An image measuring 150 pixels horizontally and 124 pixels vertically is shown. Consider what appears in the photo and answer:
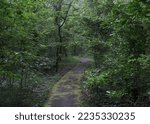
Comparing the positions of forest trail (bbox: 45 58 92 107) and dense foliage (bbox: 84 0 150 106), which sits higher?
dense foliage (bbox: 84 0 150 106)

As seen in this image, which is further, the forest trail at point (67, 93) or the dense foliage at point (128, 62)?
the forest trail at point (67, 93)

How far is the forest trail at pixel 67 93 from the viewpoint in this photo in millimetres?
15464

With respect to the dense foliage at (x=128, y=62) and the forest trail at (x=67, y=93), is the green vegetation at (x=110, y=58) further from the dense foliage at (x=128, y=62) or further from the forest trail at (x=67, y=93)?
the forest trail at (x=67, y=93)

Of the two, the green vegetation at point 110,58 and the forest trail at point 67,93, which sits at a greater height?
the green vegetation at point 110,58

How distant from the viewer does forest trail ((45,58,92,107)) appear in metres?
15.5

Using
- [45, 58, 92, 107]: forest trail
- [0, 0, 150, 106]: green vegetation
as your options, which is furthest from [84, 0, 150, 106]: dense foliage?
[45, 58, 92, 107]: forest trail

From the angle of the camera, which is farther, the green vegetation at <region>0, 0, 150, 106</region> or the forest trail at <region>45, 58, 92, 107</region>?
the forest trail at <region>45, 58, 92, 107</region>

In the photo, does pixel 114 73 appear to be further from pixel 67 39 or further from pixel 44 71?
pixel 67 39

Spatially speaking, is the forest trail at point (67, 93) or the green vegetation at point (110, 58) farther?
the forest trail at point (67, 93)

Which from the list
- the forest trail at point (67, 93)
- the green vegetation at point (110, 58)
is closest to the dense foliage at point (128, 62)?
the green vegetation at point (110, 58)

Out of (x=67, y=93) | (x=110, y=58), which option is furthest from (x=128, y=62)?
(x=67, y=93)

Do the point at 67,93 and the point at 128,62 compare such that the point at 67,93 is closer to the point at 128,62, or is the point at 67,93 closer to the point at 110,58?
the point at 110,58

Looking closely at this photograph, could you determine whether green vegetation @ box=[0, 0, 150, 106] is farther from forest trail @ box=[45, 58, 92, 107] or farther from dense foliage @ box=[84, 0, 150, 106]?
forest trail @ box=[45, 58, 92, 107]

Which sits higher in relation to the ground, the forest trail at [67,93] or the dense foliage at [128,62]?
the dense foliage at [128,62]
